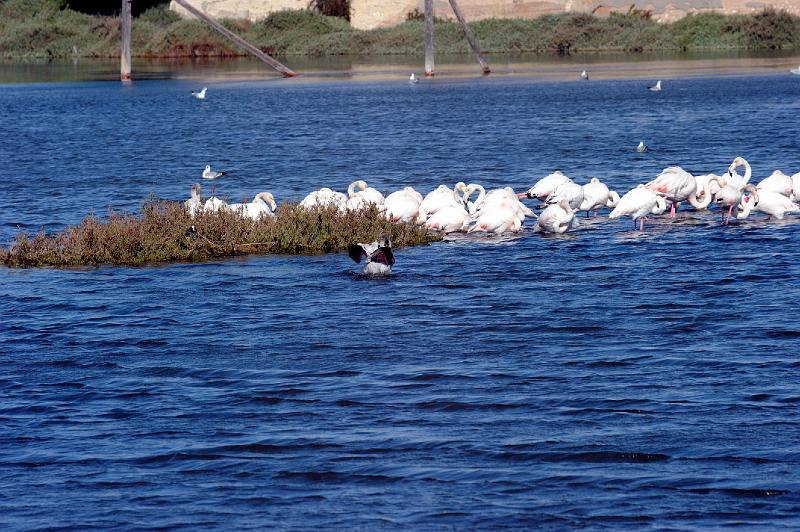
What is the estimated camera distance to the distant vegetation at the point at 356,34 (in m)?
89.0

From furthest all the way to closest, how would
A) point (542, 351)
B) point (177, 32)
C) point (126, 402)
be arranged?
point (177, 32)
point (542, 351)
point (126, 402)

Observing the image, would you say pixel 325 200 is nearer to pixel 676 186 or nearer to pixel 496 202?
pixel 496 202

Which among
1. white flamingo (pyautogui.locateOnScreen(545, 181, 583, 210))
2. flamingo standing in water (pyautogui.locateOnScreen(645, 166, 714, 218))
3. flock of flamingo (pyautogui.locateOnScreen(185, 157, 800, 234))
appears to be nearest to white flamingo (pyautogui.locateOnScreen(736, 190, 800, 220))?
flock of flamingo (pyautogui.locateOnScreen(185, 157, 800, 234))

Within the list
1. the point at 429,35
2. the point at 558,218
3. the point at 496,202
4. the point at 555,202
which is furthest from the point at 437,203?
the point at 429,35

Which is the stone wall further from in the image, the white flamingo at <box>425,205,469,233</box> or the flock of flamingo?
the white flamingo at <box>425,205,469,233</box>

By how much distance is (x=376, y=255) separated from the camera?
17.3m

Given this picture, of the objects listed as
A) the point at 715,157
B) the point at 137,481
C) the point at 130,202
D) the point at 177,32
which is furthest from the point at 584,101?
the point at 177,32

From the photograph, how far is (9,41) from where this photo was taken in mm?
104625

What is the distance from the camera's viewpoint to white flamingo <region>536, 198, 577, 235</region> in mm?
20484

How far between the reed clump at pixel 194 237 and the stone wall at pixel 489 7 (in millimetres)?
76527

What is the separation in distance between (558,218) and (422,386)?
8.61 metres

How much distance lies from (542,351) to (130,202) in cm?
1543

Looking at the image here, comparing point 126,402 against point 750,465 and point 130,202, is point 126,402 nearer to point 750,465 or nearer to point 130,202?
point 750,465

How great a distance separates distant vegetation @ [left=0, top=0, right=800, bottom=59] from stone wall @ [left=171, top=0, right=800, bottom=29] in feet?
4.11
